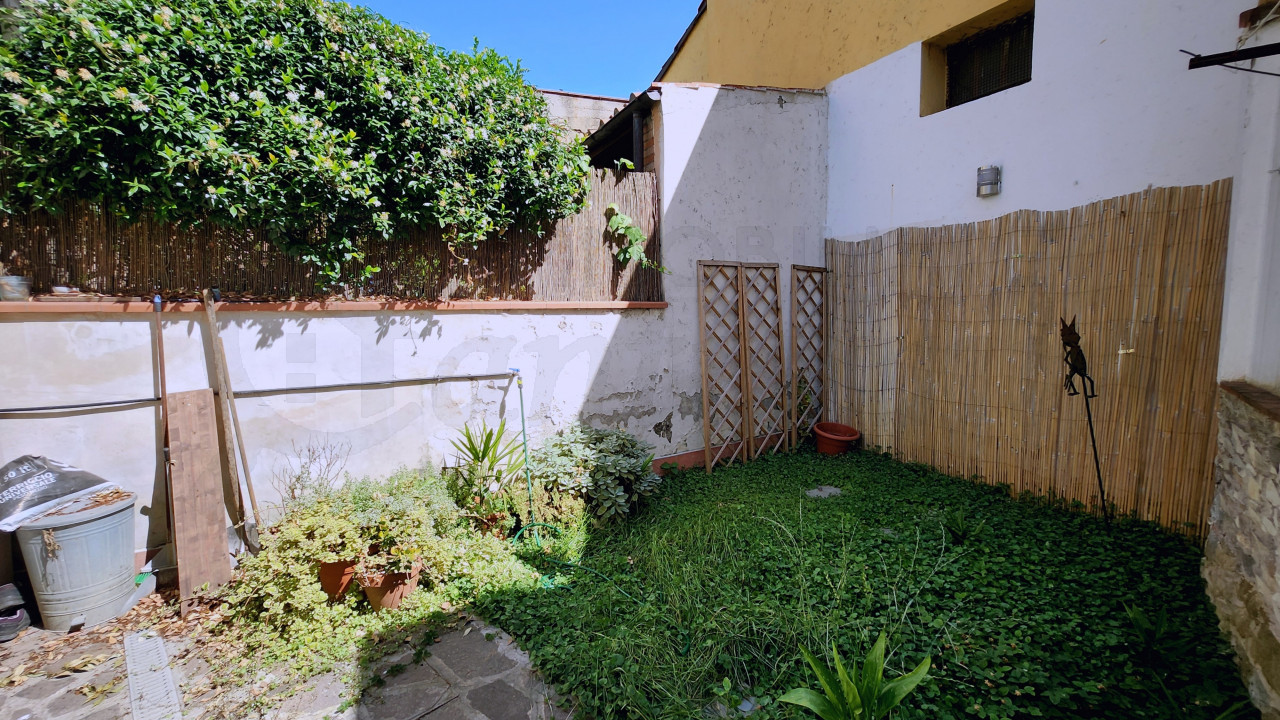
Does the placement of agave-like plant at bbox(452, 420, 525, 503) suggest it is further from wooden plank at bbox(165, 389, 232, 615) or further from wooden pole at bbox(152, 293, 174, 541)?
wooden pole at bbox(152, 293, 174, 541)

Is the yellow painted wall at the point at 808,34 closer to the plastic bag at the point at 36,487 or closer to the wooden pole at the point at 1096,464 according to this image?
the wooden pole at the point at 1096,464

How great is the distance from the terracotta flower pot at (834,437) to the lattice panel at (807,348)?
5.6 inches

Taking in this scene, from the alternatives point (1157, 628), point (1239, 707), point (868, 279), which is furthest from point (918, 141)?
point (1239, 707)

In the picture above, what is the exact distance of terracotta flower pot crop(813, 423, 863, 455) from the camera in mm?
4867

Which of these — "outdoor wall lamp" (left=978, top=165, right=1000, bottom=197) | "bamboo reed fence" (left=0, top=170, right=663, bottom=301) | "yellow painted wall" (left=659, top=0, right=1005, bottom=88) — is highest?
→ "yellow painted wall" (left=659, top=0, right=1005, bottom=88)

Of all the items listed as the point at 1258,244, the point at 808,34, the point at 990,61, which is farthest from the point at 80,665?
the point at 808,34

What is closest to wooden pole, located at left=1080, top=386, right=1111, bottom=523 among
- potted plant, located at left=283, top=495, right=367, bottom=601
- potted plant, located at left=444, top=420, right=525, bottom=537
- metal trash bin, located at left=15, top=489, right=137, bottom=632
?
potted plant, located at left=444, top=420, right=525, bottom=537

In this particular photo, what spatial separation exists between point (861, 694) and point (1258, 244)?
8.29 ft

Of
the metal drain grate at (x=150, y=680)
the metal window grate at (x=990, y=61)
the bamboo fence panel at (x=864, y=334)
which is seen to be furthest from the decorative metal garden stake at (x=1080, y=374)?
the metal drain grate at (x=150, y=680)

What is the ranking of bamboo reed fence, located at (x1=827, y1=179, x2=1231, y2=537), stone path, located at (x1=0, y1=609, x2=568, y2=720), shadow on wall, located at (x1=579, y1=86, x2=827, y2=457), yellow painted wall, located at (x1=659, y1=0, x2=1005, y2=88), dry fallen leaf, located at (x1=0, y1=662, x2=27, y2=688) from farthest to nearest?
shadow on wall, located at (x1=579, y1=86, x2=827, y2=457) → yellow painted wall, located at (x1=659, y1=0, x2=1005, y2=88) → bamboo reed fence, located at (x1=827, y1=179, x2=1231, y2=537) → dry fallen leaf, located at (x1=0, y1=662, x2=27, y2=688) → stone path, located at (x1=0, y1=609, x2=568, y2=720)

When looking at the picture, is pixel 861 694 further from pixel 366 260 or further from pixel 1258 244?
pixel 366 260

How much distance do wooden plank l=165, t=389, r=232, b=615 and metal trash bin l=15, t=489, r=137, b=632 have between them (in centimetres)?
23

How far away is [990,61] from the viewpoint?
4145mm

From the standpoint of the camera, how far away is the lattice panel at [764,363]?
191 inches
